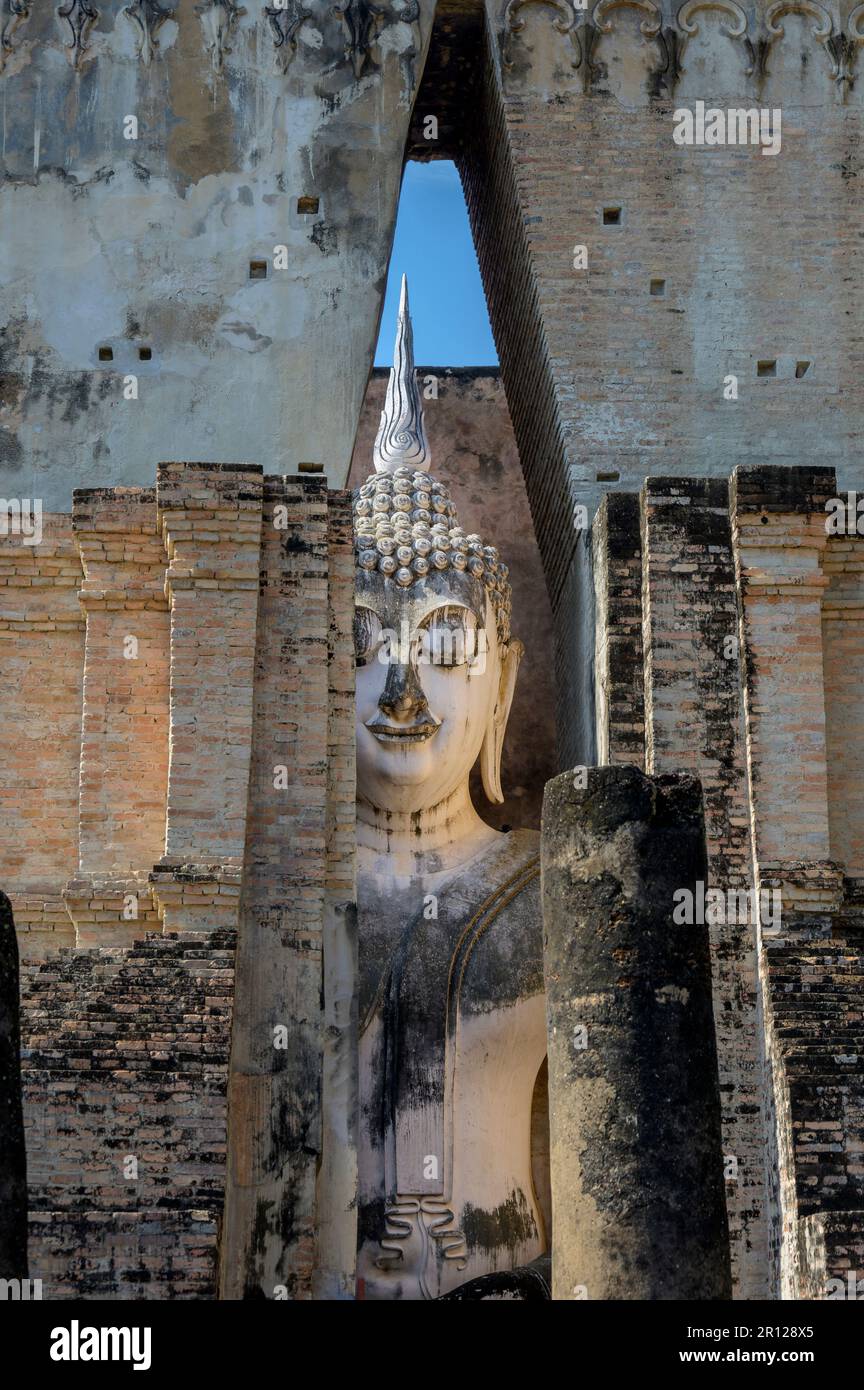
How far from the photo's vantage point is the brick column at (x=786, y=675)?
46.9 feet

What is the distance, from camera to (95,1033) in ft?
42.5

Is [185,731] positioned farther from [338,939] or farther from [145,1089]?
[145,1089]

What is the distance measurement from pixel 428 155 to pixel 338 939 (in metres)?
6.40

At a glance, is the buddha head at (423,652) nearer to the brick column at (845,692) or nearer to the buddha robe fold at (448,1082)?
the buddha robe fold at (448,1082)

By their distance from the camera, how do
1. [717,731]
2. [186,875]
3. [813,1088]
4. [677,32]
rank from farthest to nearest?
[677,32] < [717,731] < [186,875] < [813,1088]

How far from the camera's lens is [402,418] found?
55.0 ft

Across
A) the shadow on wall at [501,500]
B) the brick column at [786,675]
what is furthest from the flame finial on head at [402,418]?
the brick column at [786,675]

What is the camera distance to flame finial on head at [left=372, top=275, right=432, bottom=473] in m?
16.6

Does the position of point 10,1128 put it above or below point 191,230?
below

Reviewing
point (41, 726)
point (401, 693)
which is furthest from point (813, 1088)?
point (41, 726)

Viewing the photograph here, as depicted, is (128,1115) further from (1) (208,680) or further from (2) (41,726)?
(2) (41,726)

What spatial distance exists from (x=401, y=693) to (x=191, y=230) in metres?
3.52

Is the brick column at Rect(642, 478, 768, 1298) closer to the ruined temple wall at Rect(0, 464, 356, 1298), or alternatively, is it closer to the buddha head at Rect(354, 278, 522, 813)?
the buddha head at Rect(354, 278, 522, 813)

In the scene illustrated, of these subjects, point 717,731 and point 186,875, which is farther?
point 717,731
